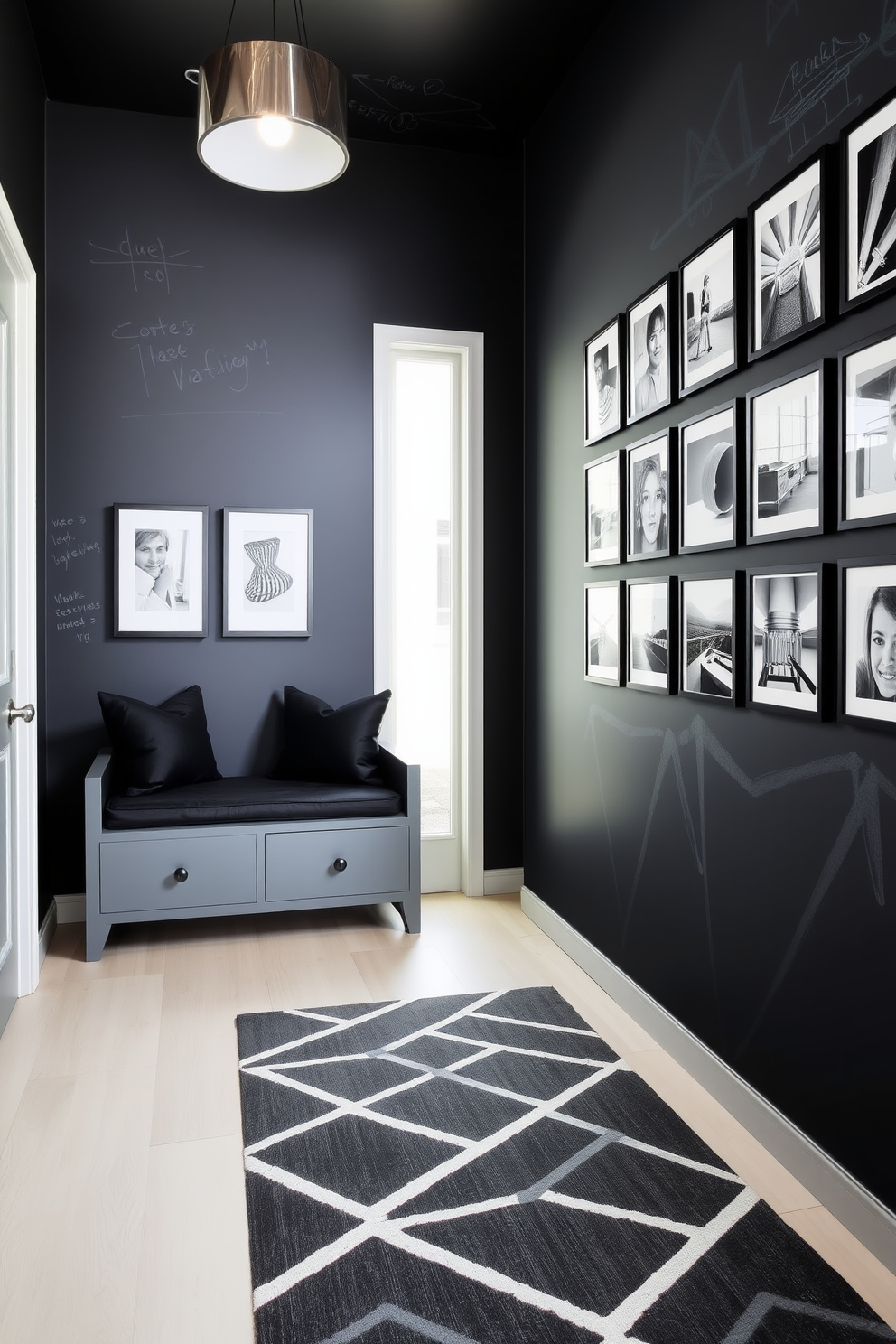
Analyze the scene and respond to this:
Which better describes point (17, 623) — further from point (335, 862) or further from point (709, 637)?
point (709, 637)

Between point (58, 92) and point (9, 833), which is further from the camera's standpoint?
point (58, 92)

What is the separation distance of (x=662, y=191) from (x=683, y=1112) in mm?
2322

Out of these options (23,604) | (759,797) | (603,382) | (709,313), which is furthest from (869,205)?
(23,604)

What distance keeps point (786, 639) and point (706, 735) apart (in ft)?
1.40

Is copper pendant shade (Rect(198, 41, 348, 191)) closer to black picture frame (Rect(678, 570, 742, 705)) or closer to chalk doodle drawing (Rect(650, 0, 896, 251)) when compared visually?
chalk doodle drawing (Rect(650, 0, 896, 251))

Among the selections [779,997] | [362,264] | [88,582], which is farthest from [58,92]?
[779,997]

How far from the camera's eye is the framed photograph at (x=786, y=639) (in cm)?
185

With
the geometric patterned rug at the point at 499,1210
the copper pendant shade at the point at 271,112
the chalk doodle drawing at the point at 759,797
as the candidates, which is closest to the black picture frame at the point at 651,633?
the chalk doodle drawing at the point at 759,797

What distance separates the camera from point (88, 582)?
11.5 feet

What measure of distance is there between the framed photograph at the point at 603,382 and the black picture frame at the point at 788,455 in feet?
2.52

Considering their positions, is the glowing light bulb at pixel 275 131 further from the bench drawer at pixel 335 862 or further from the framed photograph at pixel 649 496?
the bench drawer at pixel 335 862

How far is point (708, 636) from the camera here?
7.45ft

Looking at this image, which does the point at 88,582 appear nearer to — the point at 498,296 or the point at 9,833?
the point at 9,833

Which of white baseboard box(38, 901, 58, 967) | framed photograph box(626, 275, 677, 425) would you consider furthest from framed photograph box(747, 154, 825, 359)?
white baseboard box(38, 901, 58, 967)
